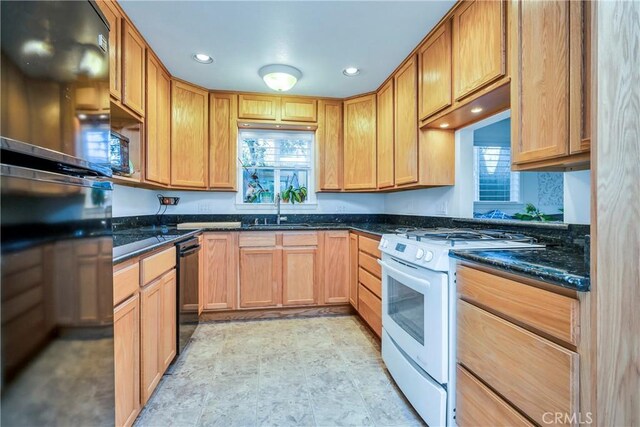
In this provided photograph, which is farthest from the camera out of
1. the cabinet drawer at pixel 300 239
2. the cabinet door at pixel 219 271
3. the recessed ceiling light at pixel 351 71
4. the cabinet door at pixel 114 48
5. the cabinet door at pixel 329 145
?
the cabinet door at pixel 329 145

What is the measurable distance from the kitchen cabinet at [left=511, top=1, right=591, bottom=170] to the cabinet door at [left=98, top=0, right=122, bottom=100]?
88.8 inches

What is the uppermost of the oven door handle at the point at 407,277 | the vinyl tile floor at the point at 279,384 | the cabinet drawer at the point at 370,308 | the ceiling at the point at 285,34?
the ceiling at the point at 285,34

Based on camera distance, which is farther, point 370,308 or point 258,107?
point 258,107

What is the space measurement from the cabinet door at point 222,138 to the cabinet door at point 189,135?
0.20ft

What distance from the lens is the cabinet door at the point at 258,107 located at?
3.40 meters

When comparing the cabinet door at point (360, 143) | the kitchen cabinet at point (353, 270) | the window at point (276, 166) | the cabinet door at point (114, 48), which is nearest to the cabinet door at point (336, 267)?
the kitchen cabinet at point (353, 270)

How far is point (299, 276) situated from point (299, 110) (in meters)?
1.88

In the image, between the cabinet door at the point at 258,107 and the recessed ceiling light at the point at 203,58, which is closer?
the recessed ceiling light at the point at 203,58

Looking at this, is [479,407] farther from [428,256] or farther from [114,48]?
[114,48]

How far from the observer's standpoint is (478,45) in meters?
1.78

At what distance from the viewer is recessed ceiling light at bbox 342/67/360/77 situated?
2850 mm

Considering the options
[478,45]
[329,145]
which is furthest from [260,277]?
[478,45]

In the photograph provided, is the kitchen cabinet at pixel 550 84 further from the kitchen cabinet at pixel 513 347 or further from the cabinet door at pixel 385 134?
the cabinet door at pixel 385 134

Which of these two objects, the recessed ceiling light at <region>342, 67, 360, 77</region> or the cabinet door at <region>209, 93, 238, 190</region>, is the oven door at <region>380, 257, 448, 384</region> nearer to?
the recessed ceiling light at <region>342, 67, 360, 77</region>
